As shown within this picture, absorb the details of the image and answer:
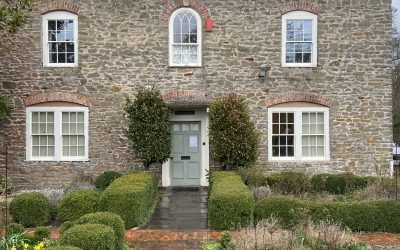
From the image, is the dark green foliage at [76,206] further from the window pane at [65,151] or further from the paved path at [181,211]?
the window pane at [65,151]

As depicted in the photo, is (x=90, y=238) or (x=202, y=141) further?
(x=202, y=141)

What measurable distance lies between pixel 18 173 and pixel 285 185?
352 inches

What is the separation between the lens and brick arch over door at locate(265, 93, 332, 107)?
16094mm

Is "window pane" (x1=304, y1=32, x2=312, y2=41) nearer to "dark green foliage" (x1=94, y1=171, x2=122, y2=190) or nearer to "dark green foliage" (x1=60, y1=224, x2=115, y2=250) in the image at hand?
"dark green foliage" (x1=94, y1=171, x2=122, y2=190)

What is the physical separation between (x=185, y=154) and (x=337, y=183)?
5.16m

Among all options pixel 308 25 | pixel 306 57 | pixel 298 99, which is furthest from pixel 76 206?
pixel 308 25

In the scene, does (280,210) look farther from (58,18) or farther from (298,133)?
(58,18)

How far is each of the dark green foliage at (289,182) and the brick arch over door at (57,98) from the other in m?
6.68

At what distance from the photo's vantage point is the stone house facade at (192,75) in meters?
16.0

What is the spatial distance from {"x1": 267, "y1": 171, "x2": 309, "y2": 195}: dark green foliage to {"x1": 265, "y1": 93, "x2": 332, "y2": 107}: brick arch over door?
8.43 feet

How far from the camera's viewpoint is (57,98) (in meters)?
16.0

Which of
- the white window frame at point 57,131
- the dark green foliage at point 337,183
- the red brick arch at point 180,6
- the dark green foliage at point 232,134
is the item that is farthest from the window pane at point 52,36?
the dark green foliage at point 337,183

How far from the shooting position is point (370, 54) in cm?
1623

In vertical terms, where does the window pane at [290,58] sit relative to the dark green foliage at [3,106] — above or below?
above
